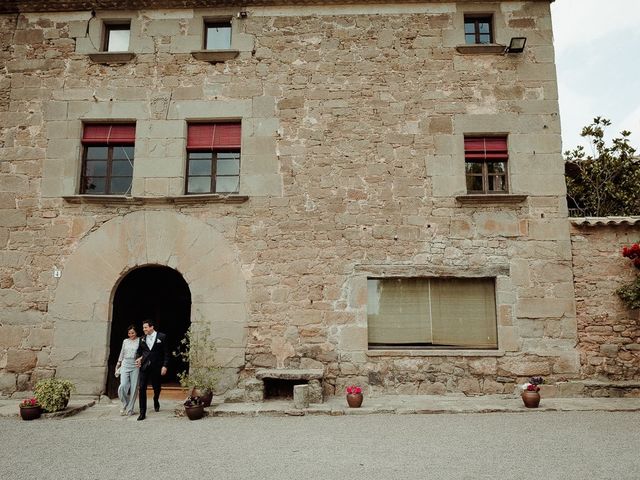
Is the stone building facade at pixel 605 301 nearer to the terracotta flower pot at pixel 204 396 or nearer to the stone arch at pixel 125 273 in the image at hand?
the stone arch at pixel 125 273

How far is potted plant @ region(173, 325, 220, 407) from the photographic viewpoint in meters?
6.88

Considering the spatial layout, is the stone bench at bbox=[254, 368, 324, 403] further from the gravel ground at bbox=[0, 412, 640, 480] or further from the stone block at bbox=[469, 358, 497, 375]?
the stone block at bbox=[469, 358, 497, 375]

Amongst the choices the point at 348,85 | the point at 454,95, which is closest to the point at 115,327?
the point at 348,85

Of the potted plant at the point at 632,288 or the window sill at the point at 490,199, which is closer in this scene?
the potted plant at the point at 632,288

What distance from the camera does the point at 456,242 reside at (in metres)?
7.88

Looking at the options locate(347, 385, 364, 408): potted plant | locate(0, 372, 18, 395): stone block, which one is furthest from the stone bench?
locate(0, 372, 18, 395): stone block

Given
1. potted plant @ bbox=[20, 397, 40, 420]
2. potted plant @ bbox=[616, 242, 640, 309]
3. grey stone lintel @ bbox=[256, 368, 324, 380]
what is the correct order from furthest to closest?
potted plant @ bbox=[616, 242, 640, 309], grey stone lintel @ bbox=[256, 368, 324, 380], potted plant @ bbox=[20, 397, 40, 420]

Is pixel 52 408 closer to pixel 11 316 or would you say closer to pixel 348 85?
pixel 11 316

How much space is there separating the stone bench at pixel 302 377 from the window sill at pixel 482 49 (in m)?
6.07

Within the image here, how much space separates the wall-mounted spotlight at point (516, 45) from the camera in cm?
815

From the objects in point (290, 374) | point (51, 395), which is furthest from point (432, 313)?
point (51, 395)

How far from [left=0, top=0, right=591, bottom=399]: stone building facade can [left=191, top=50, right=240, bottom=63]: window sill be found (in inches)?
1.4

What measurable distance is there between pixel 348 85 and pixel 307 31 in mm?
1292

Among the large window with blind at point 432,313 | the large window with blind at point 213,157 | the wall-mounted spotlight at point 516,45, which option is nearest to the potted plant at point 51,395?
the large window with blind at point 213,157
